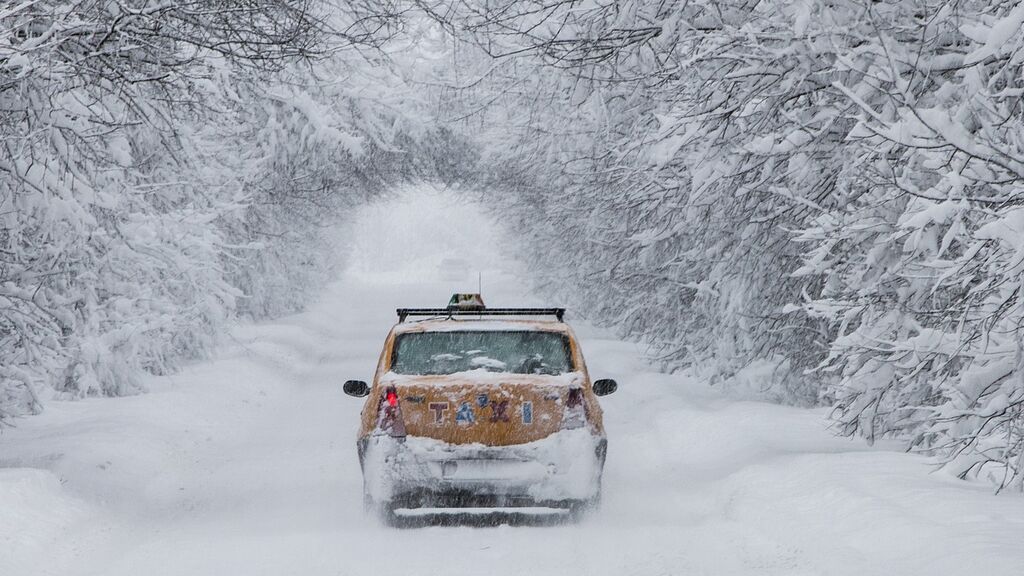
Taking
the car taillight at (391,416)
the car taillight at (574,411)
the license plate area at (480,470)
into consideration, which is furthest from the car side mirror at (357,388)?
the car taillight at (574,411)

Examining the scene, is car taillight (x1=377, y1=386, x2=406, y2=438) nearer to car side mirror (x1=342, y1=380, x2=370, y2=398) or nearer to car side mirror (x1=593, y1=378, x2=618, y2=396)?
car side mirror (x1=342, y1=380, x2=370, y2=398)

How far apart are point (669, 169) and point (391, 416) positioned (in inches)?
261

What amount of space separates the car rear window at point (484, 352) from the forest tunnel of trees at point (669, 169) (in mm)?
1877

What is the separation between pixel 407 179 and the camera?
32656 mm

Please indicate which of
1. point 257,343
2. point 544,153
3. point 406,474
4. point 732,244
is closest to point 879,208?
point 406,474

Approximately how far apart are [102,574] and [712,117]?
5.45 meters

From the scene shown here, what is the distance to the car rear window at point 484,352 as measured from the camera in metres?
9.77

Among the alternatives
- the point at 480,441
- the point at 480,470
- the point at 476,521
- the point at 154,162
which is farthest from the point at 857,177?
the point at 154,162

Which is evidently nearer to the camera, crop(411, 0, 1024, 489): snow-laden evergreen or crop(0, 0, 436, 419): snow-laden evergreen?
crop(411, 0, 1024, 489): snow-laden evergreen

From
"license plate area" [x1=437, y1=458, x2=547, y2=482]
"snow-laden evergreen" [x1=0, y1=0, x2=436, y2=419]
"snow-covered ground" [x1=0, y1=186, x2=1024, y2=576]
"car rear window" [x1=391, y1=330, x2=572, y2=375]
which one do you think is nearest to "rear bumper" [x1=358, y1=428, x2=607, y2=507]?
"license plate area" [x1=437, y1=458, x2=547, y2=482]

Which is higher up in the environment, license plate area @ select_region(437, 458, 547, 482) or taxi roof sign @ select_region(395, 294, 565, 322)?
taxi roof sign @ select_region(395, 294, 565, 322)

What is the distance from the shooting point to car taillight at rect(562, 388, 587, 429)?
945 centimetres

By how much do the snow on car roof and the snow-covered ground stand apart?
1.55 meters

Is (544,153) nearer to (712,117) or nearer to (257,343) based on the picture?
(257,343)
